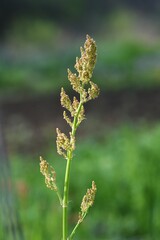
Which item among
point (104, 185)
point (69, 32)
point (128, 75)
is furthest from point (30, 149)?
point (69, 32)

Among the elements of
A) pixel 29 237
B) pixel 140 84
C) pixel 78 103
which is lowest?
pixel 29 237

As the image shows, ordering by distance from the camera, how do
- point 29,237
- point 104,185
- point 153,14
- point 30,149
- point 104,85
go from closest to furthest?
point 29,237
point 104,185
point 30,149
point 104,85
point 153,14

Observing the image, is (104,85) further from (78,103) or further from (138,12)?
(78,103)

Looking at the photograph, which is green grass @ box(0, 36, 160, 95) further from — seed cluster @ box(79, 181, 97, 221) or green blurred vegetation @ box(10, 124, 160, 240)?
seed cluster @ box(79, 181, 97, 221)

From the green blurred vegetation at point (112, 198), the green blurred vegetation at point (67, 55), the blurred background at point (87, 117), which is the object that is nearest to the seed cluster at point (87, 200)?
the blurred background at point (87, 117)

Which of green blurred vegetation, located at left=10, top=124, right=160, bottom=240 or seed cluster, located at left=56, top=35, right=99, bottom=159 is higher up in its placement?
seed cluster, located at left=56, top=35, right=99, bottom=159

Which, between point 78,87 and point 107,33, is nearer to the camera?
point 78,87

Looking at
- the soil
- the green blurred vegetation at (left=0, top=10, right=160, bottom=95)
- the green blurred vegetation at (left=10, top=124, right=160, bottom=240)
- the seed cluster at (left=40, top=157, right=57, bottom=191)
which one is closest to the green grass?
the green blurred vegetation at (left=0, top=10, right=160, bottom=95)

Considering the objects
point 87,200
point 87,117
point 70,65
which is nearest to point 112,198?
point 87,200
